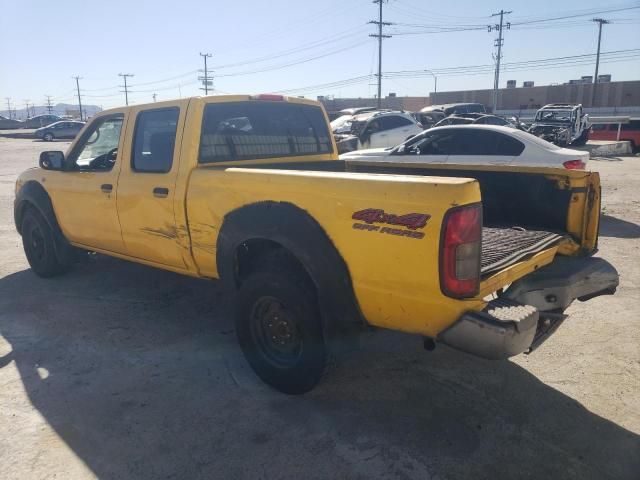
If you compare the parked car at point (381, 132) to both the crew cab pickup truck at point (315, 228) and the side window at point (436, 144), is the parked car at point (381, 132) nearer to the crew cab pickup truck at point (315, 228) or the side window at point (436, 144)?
the side window at point (436, 144)

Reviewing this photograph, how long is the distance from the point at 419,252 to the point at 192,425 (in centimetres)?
177

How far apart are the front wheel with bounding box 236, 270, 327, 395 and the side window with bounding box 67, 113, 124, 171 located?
93.7 inches

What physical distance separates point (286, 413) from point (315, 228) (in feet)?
4.02

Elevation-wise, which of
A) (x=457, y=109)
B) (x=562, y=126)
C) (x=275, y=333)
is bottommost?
(x=275, y=333)

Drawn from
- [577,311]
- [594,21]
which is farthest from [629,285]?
[594,21]

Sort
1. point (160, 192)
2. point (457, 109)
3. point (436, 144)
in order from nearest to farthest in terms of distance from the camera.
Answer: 1. point (160, 192)
2. point (436, 144)
3. point (457, 109)

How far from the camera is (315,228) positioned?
121 inches

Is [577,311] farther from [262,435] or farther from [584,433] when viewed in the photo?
[262,435]

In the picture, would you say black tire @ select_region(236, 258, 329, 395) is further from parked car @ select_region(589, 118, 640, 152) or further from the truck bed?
parked car @ select_region(589, 118, 640, 152)

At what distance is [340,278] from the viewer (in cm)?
303

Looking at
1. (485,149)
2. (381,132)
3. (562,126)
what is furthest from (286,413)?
(562,126)

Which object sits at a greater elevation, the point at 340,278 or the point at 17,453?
the point at 340,278

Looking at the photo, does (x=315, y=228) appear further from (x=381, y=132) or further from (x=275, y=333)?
(x=381, y=132)

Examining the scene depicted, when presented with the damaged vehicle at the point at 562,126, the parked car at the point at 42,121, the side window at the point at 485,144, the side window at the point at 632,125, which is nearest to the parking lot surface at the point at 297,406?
the side window at the point at 485,144
